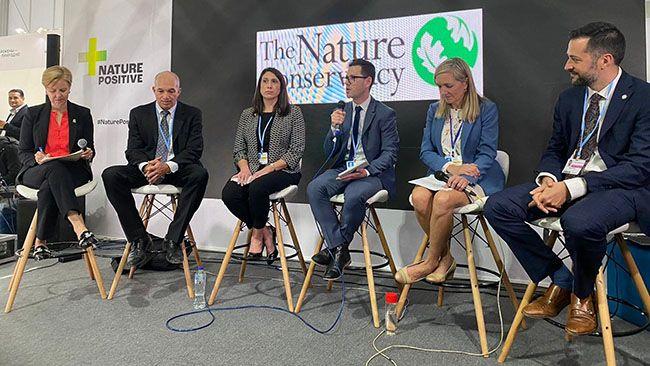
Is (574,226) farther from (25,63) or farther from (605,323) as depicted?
(25,63)

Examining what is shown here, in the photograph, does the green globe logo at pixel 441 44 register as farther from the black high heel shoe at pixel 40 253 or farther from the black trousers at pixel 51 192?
the black high heel shoe at pixel 40 253

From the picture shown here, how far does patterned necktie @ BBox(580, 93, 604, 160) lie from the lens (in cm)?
203

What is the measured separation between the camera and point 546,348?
2078mm

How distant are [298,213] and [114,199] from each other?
149 centimetres

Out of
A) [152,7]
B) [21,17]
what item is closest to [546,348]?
[152,7]

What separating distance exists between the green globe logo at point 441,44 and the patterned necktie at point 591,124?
1334mm

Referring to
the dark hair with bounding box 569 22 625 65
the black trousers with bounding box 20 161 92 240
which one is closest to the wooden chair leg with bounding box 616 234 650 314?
the dark hair with bounding box 569 22 625 65

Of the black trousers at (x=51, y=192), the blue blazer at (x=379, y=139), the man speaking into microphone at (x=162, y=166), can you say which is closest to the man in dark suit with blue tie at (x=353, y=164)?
the blue blazer at (x=379, y=139)

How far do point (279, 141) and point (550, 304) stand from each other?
182 centimetres

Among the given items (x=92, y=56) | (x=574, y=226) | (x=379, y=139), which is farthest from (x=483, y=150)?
(x=92, y=56)

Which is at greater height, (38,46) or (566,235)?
(38,46)

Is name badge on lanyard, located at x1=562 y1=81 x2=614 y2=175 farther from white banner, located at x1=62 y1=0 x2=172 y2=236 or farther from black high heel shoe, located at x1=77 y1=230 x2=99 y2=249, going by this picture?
white banner, located at x1=62 y1=0 x2=172 y2=236

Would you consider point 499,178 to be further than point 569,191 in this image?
Yes

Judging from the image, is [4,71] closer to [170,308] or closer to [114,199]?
[114,199]
